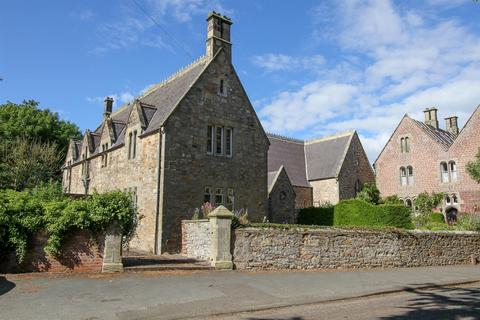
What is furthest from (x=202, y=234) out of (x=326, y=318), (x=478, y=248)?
(x=478, y=248)

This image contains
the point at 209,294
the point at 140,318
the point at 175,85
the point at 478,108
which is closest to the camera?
the point at 140,318

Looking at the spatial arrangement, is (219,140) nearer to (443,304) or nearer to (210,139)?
(210,139)

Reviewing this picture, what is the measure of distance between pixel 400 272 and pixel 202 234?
813 cm

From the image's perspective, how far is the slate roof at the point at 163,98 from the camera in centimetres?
Answer: 2144

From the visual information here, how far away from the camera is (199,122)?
21.2 meters

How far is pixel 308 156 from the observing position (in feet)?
138

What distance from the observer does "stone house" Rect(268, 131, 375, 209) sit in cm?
3722

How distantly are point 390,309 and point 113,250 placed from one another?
8224 millimetres

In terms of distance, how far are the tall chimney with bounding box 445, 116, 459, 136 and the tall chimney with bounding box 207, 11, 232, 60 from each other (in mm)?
31670

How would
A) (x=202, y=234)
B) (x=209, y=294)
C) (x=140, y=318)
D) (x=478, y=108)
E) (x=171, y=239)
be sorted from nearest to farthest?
(x=140, y=318) → (x=209, y=294) → (x=202, y=234) → (x=171, y=239) → (x=478, y=108)

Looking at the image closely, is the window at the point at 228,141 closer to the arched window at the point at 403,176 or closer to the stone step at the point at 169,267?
the stone step at the point at 169,267

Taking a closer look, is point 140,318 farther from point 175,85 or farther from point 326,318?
point 175,85

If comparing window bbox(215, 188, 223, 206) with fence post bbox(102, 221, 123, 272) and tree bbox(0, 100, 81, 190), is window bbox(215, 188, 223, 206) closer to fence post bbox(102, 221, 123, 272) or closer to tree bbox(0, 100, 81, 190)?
fence post bbox(102, 221, 123, 272)

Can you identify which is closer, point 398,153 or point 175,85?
point 175,85
